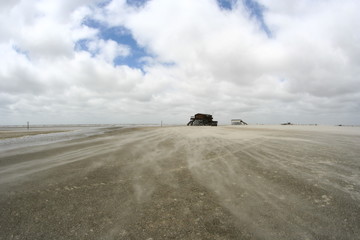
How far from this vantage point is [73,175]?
5.98 meters

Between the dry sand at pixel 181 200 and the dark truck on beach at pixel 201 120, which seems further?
the dark truck on beach at pixel 201 120

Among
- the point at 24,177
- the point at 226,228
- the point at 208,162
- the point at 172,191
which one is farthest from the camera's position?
the point at 208,162

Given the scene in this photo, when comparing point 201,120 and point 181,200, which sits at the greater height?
point 201,120

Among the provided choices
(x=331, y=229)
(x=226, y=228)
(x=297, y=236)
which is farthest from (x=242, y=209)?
(x=331, y=229)

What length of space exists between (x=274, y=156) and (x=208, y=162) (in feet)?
10.1

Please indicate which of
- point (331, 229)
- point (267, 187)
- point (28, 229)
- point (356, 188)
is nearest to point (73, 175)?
point (28, 229)

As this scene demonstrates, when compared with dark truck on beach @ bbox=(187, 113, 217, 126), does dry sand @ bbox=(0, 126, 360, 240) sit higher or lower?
lower

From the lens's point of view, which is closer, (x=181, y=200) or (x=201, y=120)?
(x=181, y=200)

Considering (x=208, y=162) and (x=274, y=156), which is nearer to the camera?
(x=208, y=162)

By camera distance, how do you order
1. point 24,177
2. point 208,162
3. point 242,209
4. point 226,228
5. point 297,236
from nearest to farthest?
point 297,236 → point 226,228 → point 242,209 → point 24,177 → point 208,162

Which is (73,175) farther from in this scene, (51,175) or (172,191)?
(172,191)

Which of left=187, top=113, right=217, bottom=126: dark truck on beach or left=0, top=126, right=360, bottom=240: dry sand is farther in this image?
left=187, top=113, right=217, bottom=126: dark truck on beach

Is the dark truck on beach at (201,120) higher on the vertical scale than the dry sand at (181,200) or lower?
higher

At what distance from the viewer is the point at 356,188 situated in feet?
15.9
